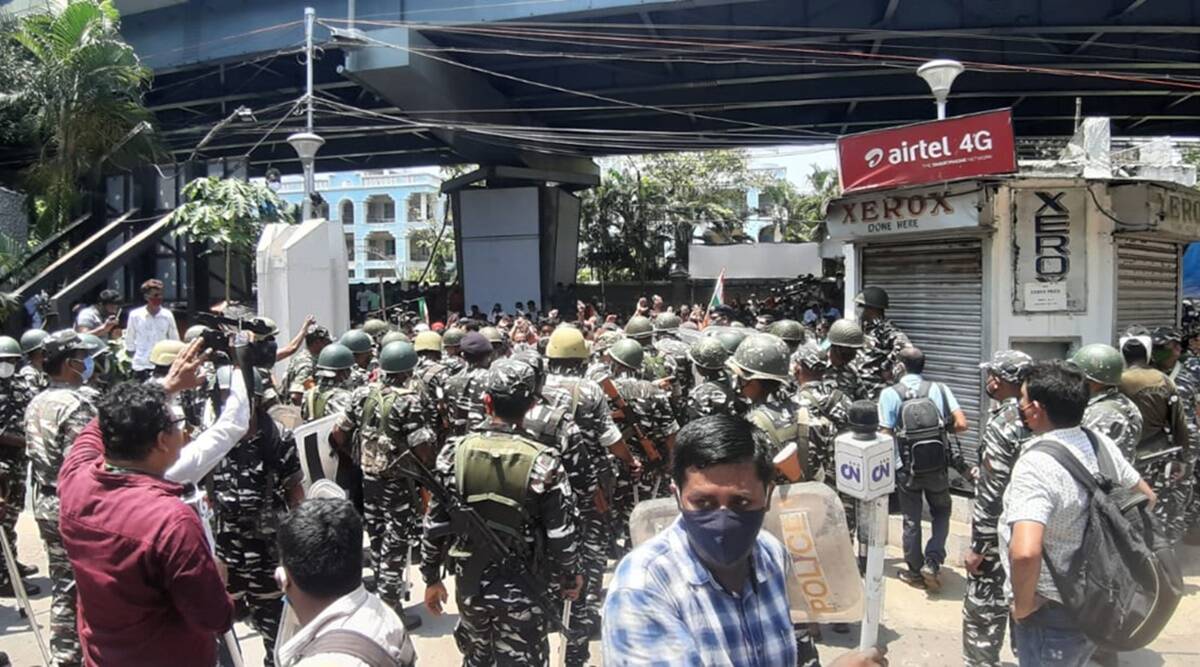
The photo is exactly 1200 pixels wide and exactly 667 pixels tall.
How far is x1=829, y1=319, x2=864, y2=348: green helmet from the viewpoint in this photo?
5.39m

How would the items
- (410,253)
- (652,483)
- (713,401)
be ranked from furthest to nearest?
(410,253) → (652,483) → (713,401)

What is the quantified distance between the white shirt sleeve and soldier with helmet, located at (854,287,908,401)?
4801 mm

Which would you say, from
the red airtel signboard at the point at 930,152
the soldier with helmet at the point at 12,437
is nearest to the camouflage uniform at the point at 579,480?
the soldier with helmet at the point at 12,437

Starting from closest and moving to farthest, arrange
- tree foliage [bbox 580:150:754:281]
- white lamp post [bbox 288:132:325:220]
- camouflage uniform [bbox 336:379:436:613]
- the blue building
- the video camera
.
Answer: the video camera, camouflage uniform [bbox 336:379:436:613], white lamp post [bbox 288:132:325:220], tree foliage [bbox 580:150:754:281], the blue building

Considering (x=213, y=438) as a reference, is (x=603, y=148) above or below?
above

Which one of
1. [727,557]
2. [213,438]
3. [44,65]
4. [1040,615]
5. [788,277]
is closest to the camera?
[727,557]

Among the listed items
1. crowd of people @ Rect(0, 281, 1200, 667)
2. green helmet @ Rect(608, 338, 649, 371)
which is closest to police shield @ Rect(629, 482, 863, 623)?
crowd of people @ Rect(0, 281, 1200, 667)

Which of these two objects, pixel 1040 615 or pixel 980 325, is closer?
pixel 1040 615

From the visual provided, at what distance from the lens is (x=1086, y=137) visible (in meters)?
7.29

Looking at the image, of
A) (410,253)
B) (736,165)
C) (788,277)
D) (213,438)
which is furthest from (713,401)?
(410,253)

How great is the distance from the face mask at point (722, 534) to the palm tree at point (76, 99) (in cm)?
1883

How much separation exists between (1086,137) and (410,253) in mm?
50282

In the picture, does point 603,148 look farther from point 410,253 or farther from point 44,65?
point 410,253

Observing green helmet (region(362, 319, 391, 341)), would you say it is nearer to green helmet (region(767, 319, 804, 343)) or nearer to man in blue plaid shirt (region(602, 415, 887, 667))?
green helmet (region(767, 319, 804, 343))
